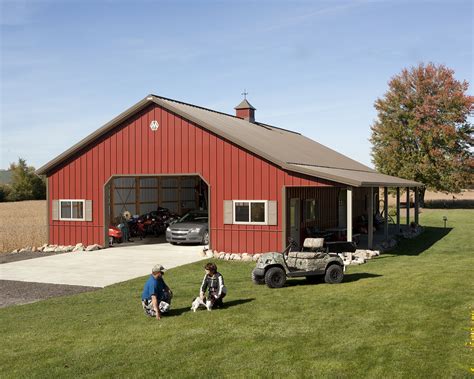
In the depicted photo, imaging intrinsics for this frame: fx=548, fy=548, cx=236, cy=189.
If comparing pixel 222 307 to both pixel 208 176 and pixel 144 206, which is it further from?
pixel 144 206

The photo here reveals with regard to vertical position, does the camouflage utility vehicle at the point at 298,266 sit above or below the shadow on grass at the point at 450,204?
below

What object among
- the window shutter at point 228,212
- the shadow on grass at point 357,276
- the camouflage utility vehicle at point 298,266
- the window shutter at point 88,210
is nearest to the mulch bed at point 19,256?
the window shutter at point 88,210

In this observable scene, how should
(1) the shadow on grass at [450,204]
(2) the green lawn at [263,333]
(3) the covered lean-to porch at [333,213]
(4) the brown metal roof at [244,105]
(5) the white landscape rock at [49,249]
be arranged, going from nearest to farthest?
(2) the green lawn at [263,333] < (3) the covered lean-to porch at [333,213] < (5) the white landscape rock at [49,249] < (4) the brown metal roof at [244,105] < (1) the shadow on grass at [450,204]

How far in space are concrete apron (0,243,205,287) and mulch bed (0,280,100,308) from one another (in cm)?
48

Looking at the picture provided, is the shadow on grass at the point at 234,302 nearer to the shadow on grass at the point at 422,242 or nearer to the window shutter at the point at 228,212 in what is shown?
the window shutter at the point at 228,212

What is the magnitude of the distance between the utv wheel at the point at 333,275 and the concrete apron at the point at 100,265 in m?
6.21

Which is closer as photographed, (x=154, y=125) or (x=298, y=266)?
(x=298, y=266)

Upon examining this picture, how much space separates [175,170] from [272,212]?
4853mm

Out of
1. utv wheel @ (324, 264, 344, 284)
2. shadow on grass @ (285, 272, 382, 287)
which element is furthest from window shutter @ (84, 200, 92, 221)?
utv wheel @ (324, 264, 344, 284)

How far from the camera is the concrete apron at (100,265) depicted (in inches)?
671

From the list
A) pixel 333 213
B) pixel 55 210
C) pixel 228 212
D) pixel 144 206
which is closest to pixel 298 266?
pixel 228 212

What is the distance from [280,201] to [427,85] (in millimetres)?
43867

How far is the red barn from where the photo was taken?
2073 cm

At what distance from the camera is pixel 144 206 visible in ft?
103
